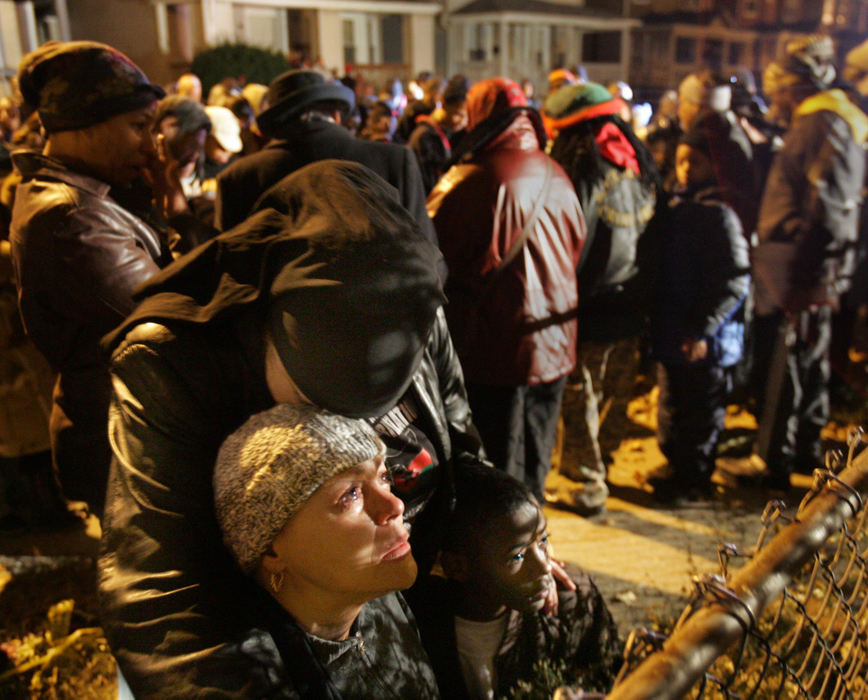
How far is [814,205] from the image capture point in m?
4.35

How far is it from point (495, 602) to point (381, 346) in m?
1.06

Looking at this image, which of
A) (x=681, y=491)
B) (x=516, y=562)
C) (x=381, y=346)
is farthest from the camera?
(x=681, y=491)

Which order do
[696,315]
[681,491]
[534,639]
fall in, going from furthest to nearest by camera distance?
[681,491] → [696,315] → [534,639]

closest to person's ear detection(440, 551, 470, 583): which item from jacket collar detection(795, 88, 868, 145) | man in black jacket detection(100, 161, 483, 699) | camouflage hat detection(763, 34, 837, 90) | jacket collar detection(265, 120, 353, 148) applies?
→ man in black jacket detection(100, 161, 483, 699)

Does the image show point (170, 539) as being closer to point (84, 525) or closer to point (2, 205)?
point (2, 205)

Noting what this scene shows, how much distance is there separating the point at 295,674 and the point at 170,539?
36cm

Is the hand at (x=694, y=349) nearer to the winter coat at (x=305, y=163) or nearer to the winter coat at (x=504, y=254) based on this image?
the winter coat at (x=504, y=254)

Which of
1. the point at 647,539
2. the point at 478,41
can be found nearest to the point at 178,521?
the point at 647,539

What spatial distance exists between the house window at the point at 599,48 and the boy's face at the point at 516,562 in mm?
41459

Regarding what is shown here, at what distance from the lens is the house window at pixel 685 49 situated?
117 feet

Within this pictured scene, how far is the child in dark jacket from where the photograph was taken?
4.32m

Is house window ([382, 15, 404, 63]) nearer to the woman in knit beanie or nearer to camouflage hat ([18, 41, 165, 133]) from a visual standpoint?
camouflage hat ([18, 41, 165, 133])

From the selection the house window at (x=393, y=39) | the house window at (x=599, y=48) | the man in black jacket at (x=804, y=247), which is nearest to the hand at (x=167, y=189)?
the man in black jacket at (x=804, y=247)

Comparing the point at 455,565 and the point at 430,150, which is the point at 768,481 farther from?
the point at 430,150
